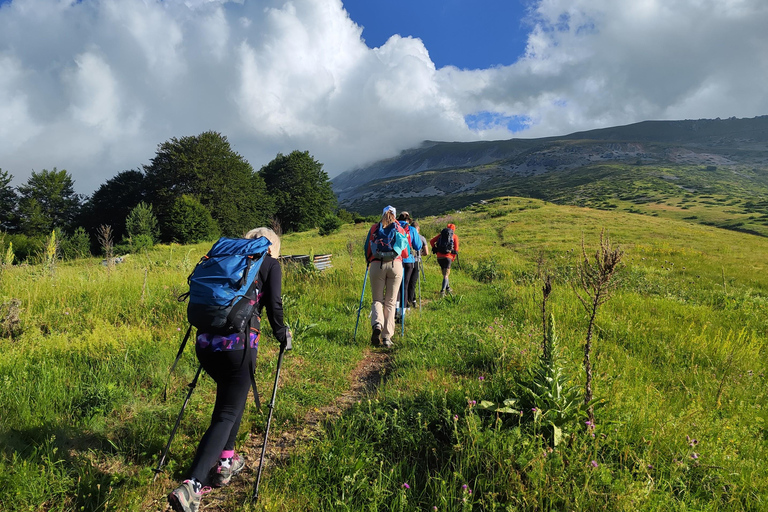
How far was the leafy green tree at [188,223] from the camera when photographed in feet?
123

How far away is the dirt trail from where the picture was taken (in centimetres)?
292

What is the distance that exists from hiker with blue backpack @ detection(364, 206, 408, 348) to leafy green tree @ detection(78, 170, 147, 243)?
50.5 metres

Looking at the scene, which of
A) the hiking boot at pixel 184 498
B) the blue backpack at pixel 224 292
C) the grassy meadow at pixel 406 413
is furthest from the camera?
the blue backpack at pixel 224 292

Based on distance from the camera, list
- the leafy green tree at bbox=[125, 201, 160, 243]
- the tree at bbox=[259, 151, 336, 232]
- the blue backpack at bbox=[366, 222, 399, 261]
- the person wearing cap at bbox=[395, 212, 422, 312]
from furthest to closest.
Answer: the tree at bbox=[259, 151, 336, 232]
the leafy green tree at bbox=[125, 201, 160, 243]
the person wearing cap at bbox=[395, 212, 422, 312]
the blue backpack at bbox=[366, 222, 399, 261]

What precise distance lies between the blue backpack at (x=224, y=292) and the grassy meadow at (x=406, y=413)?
1378 millimetres

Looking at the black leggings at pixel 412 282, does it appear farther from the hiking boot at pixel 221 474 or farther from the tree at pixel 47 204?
the tree at pixel 47 204

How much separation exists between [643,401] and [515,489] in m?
2.11

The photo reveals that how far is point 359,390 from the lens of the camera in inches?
192

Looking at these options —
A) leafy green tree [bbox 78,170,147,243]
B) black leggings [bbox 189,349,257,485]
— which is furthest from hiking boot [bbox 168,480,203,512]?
leafy green tree [bbox 78,170,147,243]

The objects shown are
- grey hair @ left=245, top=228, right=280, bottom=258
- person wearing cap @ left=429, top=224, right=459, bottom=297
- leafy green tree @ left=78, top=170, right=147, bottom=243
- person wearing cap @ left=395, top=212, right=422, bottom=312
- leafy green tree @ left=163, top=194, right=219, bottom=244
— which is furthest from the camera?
leafy green tree @ left=78, top=170, right=147, bottom=243

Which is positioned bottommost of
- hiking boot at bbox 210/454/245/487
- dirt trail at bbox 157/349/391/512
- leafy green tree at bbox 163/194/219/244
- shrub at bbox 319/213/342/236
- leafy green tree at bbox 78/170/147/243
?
dirt trail at bbox 157/349/391/512

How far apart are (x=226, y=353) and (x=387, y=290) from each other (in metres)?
4.00

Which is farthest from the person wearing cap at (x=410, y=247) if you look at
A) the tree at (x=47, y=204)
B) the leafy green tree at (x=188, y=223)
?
the tree at (x=47, y=204)

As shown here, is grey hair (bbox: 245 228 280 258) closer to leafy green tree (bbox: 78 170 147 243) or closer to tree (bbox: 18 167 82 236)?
leafy green tree (bbox: 78 170 147 243)
